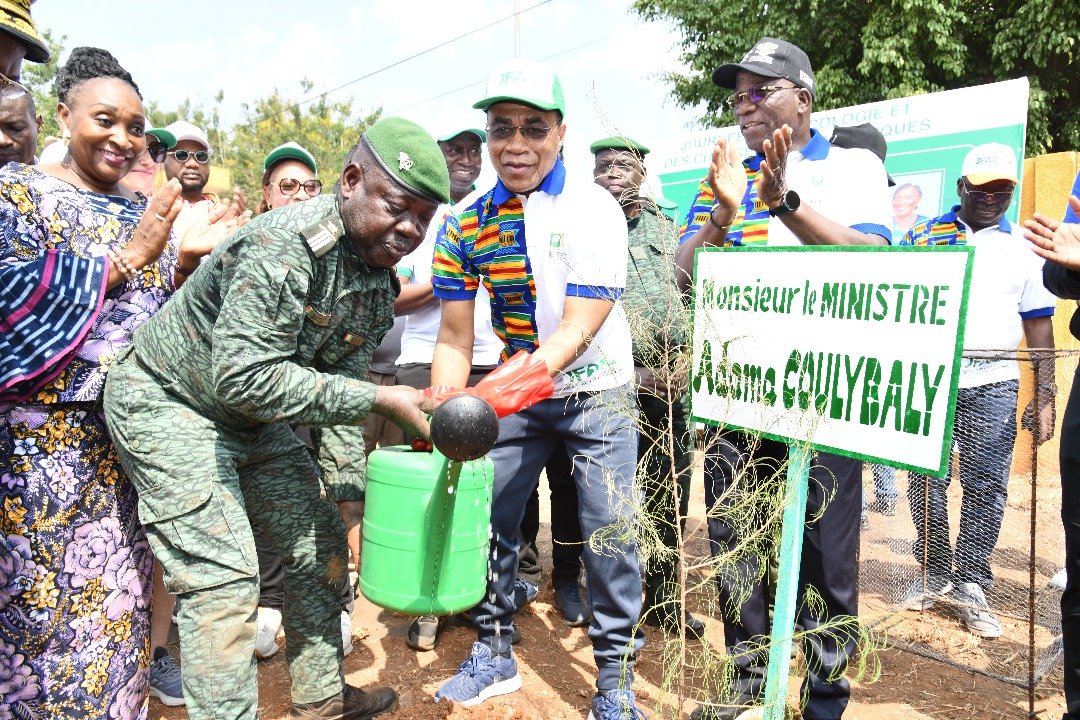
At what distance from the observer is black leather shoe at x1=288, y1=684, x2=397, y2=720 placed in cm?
270

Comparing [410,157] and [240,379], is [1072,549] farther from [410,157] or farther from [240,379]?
[240,379]

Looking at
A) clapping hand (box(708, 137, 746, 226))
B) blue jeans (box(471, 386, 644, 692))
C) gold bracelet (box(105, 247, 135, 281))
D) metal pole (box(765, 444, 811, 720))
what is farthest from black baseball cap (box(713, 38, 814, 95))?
gold bracelet (box(105, 247, 135, 281))

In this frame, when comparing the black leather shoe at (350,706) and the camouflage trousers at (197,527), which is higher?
the camouflage trousers at (197,527)

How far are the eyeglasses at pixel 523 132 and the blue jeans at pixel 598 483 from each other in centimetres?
98

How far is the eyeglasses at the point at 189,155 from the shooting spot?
14.7ft

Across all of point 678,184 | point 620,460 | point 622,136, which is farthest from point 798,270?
point 678,184

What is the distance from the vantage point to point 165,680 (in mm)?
3162

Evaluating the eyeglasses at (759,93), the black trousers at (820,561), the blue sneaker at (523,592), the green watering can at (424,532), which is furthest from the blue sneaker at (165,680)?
the eyeglasses at (759,93)

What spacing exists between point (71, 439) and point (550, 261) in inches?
64.3

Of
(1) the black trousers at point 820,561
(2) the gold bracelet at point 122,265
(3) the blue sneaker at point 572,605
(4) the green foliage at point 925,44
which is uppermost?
(4) the green foliage at point 925,44

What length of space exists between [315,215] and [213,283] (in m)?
0.36

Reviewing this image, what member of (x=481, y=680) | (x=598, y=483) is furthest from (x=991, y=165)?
(x=481, y=680)

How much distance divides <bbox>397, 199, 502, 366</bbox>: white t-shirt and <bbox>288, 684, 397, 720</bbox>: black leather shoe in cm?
160

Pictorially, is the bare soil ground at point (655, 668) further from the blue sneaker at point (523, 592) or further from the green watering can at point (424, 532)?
the green watering can at point (424, 532)
